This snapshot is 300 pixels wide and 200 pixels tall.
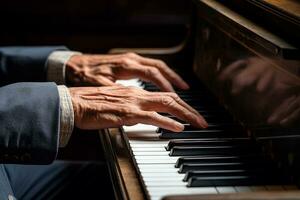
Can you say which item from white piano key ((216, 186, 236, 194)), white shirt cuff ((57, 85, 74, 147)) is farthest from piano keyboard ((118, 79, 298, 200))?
white shirt cuff ((57, 85, 74, 147))

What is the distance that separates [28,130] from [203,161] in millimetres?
349

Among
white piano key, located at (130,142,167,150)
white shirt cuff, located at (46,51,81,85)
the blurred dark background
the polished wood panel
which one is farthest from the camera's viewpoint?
the blurred dark background

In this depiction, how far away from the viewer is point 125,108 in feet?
4.04

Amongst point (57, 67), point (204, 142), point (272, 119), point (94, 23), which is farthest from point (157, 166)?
point (94, 23)

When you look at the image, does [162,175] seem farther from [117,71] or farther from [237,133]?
[117,71]

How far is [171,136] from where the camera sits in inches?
48.7

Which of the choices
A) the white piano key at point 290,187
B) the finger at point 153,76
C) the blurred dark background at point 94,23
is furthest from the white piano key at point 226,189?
the blurred dark background at point 94,23

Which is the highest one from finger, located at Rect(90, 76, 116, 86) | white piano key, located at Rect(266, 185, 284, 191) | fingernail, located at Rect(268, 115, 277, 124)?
fingernail, located at Rect(268, 115, 277, 124)

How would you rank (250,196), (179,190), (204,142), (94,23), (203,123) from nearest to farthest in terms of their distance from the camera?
(250,196) → (179,190) → (204,142) → (203,123) → (94,23)

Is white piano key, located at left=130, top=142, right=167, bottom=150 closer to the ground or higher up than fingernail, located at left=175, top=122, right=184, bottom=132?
closer to the ground

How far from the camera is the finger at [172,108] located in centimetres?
127

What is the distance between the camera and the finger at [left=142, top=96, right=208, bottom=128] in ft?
4.16

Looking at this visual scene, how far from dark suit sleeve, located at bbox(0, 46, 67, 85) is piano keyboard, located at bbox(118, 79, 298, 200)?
54 cm

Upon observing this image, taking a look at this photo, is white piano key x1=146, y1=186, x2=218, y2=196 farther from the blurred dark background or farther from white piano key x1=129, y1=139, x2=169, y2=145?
the blurred dark background
